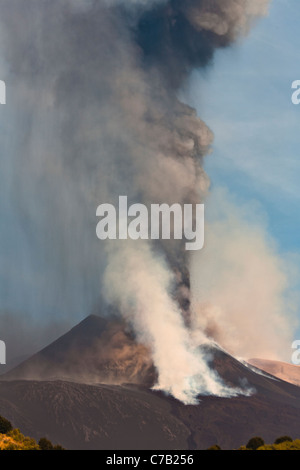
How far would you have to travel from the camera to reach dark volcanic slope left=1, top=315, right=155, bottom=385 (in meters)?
149

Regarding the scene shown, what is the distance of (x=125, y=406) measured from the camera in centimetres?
12862

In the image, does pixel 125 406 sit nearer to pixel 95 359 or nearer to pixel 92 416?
pixel 92 416

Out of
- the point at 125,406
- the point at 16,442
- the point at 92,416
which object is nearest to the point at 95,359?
the point at 125,406

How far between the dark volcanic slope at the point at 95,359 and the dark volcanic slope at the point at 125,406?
0.79 ft

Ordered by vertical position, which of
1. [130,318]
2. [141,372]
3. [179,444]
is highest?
[130,318]

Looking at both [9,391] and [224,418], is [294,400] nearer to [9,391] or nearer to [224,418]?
[224,418]

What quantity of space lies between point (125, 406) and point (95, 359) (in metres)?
28.0

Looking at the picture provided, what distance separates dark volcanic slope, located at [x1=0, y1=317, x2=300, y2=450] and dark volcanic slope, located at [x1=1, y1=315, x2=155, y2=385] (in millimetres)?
242

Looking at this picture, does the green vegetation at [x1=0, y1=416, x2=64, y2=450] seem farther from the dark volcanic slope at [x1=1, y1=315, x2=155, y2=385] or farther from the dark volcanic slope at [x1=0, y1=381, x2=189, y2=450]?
the dark volcanic slope at [x1=1, y1=315, x2=155, y2=385]

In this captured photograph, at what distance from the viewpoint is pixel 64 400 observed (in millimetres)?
129500

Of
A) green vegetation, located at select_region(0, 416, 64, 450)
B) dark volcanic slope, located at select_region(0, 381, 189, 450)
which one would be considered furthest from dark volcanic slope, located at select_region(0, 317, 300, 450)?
green vegetation, located at select_region(0, 416, 64, 450)

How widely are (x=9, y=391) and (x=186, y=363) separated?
40.9 m

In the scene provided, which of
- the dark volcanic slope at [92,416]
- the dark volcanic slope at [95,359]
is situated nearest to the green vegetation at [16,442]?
the dark volcanic slope at [92,416]
